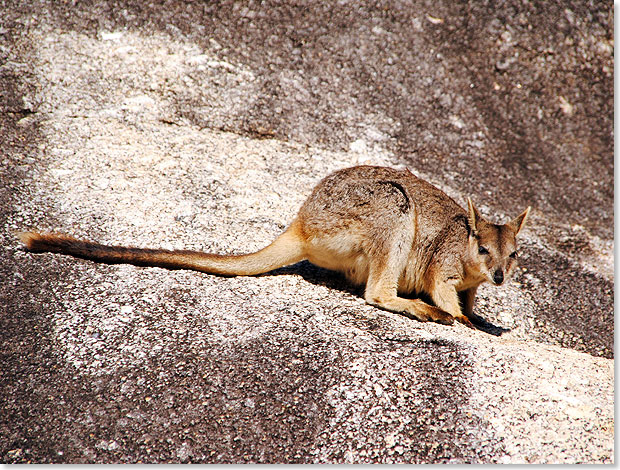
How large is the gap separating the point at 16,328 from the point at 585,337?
16.3 ft

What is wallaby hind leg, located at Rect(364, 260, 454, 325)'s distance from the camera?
496 cm

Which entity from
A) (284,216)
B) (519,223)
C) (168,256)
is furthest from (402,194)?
(168,256)

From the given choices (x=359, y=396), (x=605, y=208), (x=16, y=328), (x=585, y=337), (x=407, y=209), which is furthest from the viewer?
(x=605, y=208)

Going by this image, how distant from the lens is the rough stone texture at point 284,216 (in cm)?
370

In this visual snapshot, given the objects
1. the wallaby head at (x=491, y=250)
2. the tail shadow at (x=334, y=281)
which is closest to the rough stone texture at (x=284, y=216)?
the tail shadow at (x=334, y=281)

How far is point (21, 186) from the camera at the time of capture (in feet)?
18.2

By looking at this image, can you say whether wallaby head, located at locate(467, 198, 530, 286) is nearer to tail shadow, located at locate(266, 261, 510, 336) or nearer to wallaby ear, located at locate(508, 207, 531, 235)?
wallaby ear, located at locate(508, 207, 531, 235)

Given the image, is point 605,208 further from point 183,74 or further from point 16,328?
point 16,328

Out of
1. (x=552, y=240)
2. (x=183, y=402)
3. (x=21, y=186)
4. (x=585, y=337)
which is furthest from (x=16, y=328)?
(x=552, y=240)

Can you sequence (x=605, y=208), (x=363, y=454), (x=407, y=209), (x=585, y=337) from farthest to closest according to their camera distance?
(x=605, y=208) → (x=585, y=337) → (x=407, y=209) → (x=363, y=454)

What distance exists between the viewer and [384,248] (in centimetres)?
510

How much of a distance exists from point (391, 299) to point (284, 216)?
1.51 meters

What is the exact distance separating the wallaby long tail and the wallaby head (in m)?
1.61

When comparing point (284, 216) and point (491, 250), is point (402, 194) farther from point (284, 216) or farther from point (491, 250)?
point (284, 216)
